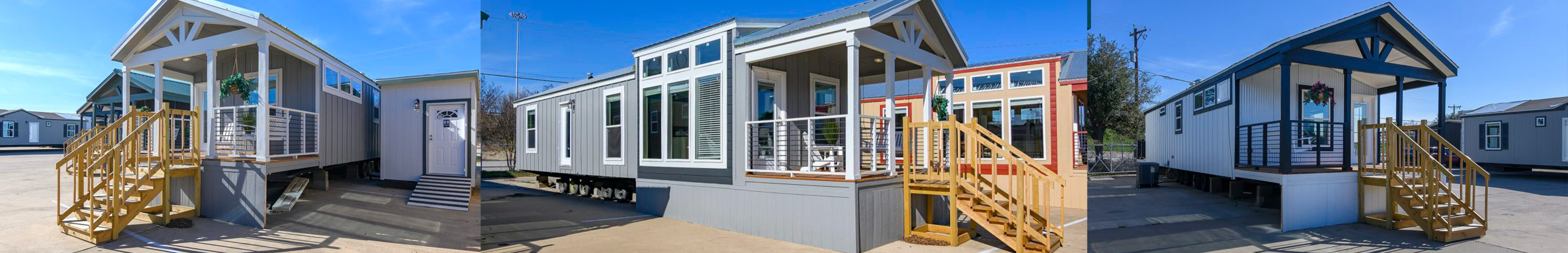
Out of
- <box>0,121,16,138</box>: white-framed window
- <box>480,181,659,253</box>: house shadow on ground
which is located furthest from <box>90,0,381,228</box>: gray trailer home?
<box>480,181,659,253</box>: house shadow on ground

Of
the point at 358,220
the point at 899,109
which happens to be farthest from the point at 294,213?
the point at 899,109

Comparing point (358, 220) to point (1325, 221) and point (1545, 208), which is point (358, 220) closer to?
point (1325, 221)

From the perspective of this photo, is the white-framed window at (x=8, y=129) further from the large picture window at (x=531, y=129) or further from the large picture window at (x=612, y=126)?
the large picture window at (x=612, y=126)

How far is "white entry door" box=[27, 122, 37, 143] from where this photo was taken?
3.93 m

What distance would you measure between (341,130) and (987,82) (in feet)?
20.8

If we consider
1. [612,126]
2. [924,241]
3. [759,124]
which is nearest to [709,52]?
[759,124]

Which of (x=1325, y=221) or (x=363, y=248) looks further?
(x=363, y=248)

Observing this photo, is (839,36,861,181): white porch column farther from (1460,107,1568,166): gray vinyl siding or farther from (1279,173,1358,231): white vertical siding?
(1460,107,1568,166): gray vinyl siding

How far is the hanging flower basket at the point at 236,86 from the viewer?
510 centimetres

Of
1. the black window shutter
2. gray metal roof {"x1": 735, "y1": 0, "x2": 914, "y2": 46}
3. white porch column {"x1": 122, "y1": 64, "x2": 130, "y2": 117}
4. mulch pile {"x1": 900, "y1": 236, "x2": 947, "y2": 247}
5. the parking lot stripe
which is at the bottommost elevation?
mulch pile {"x1": 900, "y1": 236, "x2": 947, "y2": 247}

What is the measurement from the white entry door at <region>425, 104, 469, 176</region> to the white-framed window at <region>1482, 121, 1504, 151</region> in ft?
19.8

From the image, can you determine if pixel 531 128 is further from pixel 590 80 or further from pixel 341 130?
pixel 341 130

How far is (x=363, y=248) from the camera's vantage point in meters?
4.17

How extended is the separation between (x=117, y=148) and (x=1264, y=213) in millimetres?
7648
